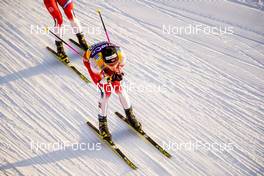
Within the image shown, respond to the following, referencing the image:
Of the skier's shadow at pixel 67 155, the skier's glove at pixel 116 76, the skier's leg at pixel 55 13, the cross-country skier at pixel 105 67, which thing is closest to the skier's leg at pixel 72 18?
the skier's leg at pixel 55 13

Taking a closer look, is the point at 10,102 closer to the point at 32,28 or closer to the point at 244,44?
the point at 32,28

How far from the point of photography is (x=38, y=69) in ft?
24.4

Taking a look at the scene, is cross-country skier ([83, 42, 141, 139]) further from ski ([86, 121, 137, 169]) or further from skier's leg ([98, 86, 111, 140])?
ski ([86, 121, 137, 169])

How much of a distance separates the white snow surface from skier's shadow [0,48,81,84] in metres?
0.02

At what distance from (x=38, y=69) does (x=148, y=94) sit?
264 centimetres

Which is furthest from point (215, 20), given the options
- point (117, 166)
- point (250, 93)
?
point (117, 166)

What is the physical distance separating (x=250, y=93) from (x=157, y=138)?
2.49 meters

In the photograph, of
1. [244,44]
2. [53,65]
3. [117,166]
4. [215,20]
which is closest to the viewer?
[117,166]

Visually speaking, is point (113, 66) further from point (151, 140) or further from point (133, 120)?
point (151, 140)

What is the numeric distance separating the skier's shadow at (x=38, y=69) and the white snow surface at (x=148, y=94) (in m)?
0.02

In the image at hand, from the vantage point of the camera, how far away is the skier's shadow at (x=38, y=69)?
7163mm

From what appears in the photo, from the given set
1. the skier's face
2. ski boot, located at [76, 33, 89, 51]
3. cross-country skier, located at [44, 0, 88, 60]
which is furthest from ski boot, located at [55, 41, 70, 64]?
the skier's face

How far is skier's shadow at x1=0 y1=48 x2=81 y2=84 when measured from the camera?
7163 millimetres

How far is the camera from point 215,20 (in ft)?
30.0
